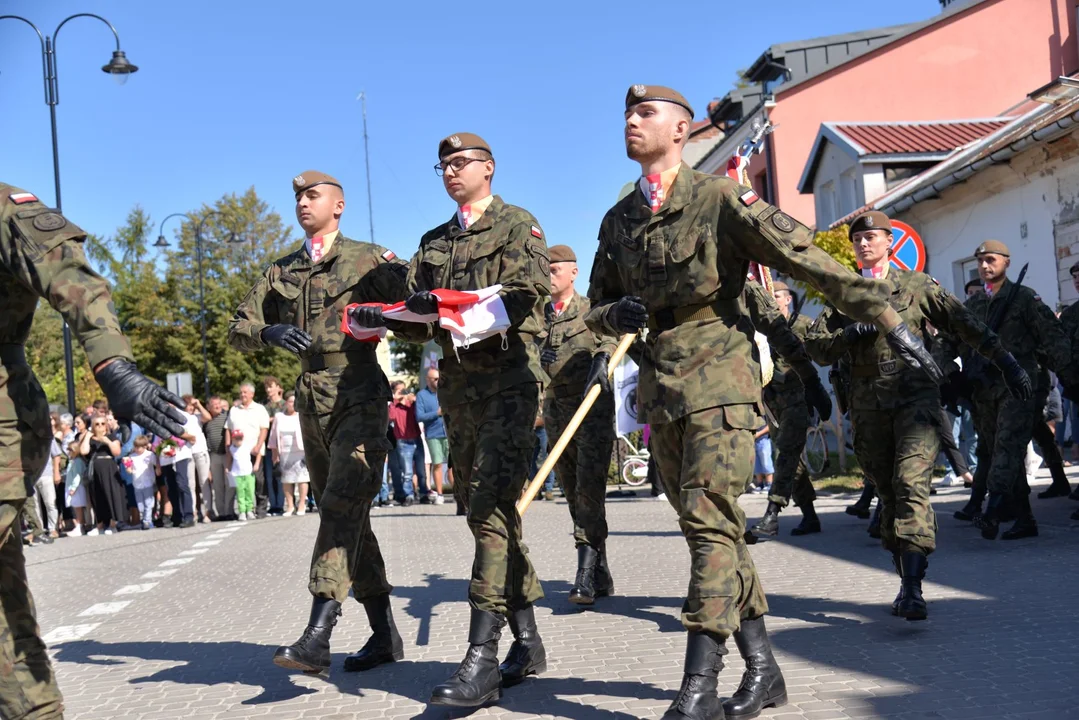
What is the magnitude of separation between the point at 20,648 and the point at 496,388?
2215 millimetres

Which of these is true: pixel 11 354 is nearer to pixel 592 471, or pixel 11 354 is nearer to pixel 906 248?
pixel 592 471

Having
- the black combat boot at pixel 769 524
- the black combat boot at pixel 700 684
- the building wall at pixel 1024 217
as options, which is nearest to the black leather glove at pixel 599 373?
the black combat boot at pixel 700 684

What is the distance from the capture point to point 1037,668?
17.1ft

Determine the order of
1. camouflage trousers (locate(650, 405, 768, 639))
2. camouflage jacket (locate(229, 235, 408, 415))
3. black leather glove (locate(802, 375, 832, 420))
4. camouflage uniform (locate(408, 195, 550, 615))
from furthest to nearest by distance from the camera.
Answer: black leather glove (locate(802, 375, 832, 420)), camouflage jacket (locate(229, 235, 408, 415)), camouflage uniform (locate(408, 195, 550, 615)), camouflage trousers (locate(650, 405, 768, 639))

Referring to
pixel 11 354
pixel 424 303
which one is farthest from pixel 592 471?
pixel 11 354

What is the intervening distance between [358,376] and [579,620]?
2158 mm

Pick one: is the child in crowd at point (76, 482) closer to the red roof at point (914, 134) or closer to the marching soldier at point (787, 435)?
the marching soldier at point (787, 435)

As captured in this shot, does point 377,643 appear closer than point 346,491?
No

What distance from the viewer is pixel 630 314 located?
487 cm

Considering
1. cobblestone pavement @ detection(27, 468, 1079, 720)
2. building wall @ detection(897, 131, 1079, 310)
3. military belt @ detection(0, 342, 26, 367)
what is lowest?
cobblestone pavement @ detection(27, 468, 1079, 720)

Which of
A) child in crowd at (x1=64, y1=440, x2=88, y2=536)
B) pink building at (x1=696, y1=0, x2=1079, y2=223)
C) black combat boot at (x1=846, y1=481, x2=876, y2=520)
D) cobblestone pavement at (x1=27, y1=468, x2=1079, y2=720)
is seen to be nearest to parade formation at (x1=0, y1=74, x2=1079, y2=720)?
cobblestone pavement at (x1=27, y1=468, x2=1079, y2=720)

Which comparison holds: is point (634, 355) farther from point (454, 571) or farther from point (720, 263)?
point (720, 263)

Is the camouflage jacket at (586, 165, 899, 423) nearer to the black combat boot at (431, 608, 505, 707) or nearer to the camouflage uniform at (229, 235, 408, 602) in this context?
the black combat boot at (431, 608, 505, 707)

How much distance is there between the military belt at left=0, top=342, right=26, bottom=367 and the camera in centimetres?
404
